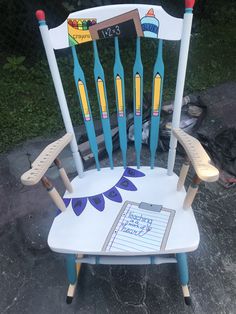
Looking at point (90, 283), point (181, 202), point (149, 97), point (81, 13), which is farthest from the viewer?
point (149, 97)

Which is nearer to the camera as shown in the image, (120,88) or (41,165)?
(41,165)

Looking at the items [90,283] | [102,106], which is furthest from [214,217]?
[102,106]

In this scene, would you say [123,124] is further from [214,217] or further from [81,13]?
[214,217]

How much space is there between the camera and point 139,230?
3.63 feet

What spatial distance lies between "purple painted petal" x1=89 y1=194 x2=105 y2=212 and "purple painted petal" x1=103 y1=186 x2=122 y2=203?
0.10ft

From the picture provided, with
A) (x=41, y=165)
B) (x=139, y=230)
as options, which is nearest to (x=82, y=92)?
(x=41, y=165)

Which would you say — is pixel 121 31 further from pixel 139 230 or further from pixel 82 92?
pixel 139 230

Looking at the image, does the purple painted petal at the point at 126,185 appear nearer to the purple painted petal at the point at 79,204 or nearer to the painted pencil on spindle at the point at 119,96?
the purple painted petal at the point at 79,204

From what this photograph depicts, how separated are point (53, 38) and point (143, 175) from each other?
2.28 ft

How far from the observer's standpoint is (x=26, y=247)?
1.63 meters

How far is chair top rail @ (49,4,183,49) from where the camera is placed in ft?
3.49

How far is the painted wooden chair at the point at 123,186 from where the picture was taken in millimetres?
1040

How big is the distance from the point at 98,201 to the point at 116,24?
0.71 m

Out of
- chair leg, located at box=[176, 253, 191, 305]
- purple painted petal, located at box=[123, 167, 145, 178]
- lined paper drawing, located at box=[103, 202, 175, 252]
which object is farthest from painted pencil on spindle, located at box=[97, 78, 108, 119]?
chair leg, located at box=[176, 253, 191, 305]
